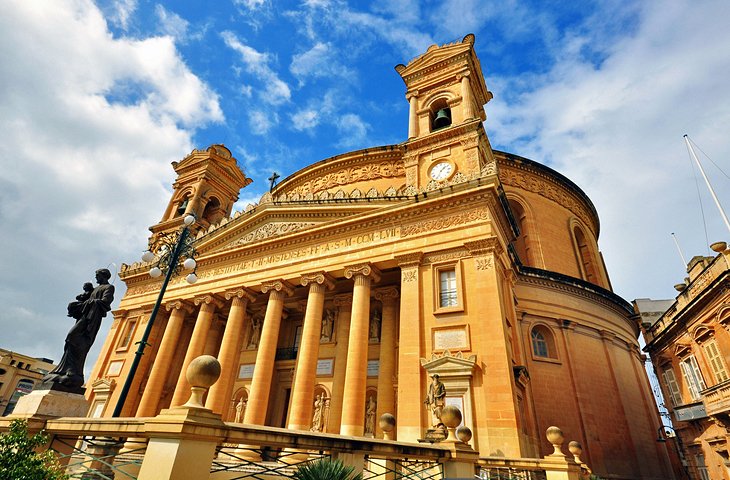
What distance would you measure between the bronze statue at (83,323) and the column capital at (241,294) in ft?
34.6

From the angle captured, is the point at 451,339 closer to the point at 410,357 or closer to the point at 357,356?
the point at 410,357

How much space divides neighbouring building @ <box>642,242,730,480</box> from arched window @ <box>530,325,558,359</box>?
6243 mm

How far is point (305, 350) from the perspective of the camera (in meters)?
15.9

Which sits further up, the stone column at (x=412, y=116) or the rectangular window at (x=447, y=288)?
the stone column at (x=412, y=116)

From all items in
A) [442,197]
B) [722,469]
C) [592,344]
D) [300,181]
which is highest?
[300,181]

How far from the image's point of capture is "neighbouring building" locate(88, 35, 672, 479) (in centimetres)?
1383

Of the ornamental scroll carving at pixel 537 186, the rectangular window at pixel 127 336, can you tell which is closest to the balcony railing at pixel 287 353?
the rectangular window at pixel 127 336

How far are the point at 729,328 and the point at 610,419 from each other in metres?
7.39

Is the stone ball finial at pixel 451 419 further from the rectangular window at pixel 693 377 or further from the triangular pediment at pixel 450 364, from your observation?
the rectangular window at pixel 693 377

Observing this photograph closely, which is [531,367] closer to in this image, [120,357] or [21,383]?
[120,357]

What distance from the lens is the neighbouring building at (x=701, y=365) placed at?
16172mm

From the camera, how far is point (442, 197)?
16.0 m

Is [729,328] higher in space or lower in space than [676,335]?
lower

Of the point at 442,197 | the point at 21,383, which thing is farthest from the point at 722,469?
the point at 21,383
